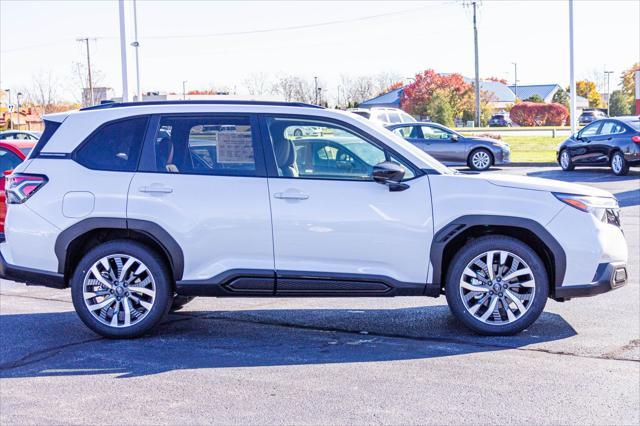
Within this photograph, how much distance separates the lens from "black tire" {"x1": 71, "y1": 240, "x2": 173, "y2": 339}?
23.2ft

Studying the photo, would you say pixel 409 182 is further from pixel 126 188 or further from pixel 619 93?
pixel 619 93

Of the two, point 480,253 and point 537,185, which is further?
point 537,185

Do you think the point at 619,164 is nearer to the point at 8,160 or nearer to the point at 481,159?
the point at 481,159

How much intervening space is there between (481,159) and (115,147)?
2133cm

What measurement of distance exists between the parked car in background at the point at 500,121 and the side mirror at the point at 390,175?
83362 mm

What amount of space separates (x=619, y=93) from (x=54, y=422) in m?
109

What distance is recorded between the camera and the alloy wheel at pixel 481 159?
90.5ft

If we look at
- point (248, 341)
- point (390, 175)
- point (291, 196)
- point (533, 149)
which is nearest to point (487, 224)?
point (390, 175)

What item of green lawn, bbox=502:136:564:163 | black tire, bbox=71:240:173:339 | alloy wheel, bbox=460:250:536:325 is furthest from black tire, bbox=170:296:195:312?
green lawn, bbox=502:136:564:163

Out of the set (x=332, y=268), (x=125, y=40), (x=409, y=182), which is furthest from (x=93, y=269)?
(x=125, y=40)

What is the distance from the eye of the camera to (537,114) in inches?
3548

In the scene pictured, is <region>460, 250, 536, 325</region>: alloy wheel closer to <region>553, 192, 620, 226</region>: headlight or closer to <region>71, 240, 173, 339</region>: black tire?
<region>553, 192, 620, 226</region>: headlight

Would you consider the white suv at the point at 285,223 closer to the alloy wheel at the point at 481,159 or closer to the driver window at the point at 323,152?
the driver window at the point at 323,152

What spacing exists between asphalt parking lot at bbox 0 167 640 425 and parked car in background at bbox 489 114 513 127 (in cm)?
8180
